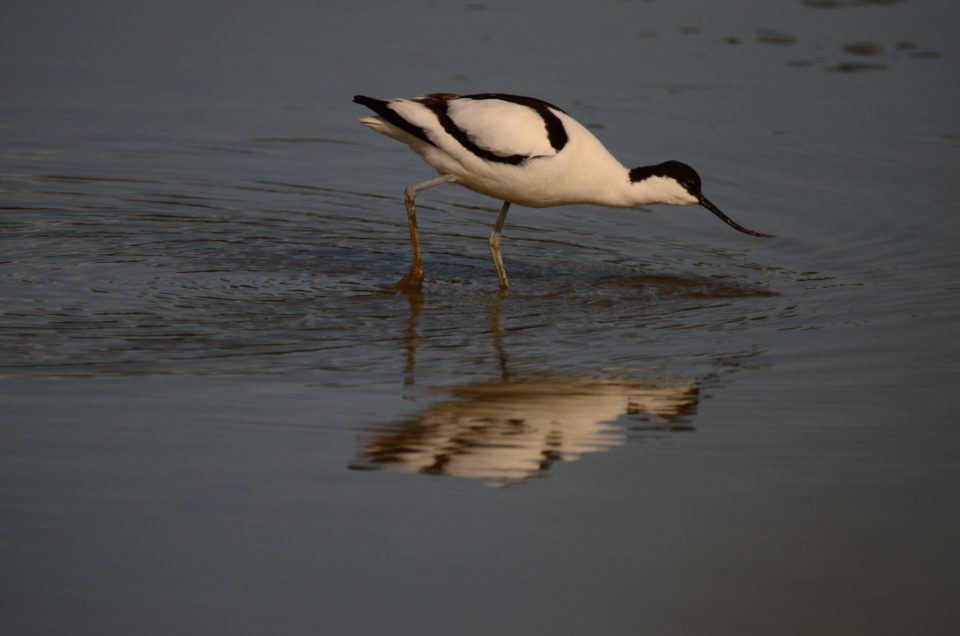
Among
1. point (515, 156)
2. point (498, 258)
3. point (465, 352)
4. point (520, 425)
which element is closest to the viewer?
point (520, 425)

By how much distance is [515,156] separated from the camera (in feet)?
25.6

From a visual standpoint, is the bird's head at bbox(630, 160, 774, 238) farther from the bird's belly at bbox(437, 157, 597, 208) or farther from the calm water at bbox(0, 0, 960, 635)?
the calm water at bbox(0, 0, 960, 635)

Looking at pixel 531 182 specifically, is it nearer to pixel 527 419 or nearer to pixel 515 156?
pixel 515 156

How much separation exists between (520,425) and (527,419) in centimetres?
8

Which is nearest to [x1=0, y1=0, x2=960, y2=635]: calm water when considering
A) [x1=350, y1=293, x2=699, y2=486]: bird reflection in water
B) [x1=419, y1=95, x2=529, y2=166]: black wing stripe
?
[x1=350, y1=293, x2=699, y2=486]: bird reflection in water

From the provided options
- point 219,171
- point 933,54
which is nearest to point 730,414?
point 219,171

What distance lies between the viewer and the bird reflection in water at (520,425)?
5098 millimetres

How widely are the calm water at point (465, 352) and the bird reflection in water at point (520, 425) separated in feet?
0.07

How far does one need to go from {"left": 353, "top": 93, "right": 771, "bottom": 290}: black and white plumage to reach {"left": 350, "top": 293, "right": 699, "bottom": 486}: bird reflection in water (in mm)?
→ 1751

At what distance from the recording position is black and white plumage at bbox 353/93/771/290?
785cm

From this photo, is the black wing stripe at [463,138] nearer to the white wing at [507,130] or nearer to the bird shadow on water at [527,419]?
the white wing at [507,130]

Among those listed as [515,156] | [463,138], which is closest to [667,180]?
[515,156]

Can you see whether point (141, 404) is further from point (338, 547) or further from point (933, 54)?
point (933, 54)

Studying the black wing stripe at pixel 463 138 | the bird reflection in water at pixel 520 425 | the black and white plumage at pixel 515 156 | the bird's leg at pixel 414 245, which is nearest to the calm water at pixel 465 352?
the bird reflection in water at pixel 520 425
